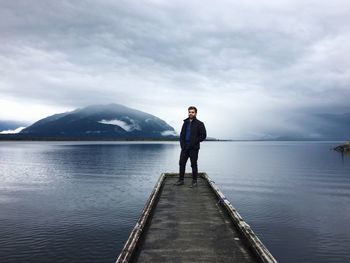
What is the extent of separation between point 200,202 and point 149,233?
446 centimetres

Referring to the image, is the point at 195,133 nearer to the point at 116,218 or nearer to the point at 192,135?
the point at 192,135

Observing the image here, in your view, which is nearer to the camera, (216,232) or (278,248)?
(216,232)

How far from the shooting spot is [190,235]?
9172 mm

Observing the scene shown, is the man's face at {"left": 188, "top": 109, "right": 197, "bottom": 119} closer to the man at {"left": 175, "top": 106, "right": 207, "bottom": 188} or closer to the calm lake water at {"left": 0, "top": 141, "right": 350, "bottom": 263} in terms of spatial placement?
the man at {"left": 175, "top": 106, "right": 207, "bottom": 188}

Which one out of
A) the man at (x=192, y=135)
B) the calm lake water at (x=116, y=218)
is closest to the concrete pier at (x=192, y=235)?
the man at (x=192, y=135)

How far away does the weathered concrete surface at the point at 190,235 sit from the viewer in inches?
301

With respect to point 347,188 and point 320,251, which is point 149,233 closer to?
point 320,251

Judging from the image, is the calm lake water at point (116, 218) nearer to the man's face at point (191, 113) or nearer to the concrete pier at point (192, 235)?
the concrete pier at point (192, 235)

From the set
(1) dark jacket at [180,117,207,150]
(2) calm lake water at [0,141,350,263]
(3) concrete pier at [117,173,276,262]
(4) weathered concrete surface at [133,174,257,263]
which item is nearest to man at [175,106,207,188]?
(1) dark jacket at [180,117,207,150]

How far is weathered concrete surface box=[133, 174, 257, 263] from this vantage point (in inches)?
301

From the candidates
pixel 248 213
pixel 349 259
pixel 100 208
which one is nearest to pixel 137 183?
pixel 100 208

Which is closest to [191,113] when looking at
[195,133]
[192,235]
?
[195,133]

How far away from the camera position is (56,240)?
14.7 meters

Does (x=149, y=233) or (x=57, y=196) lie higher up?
(x=149, y=233)
